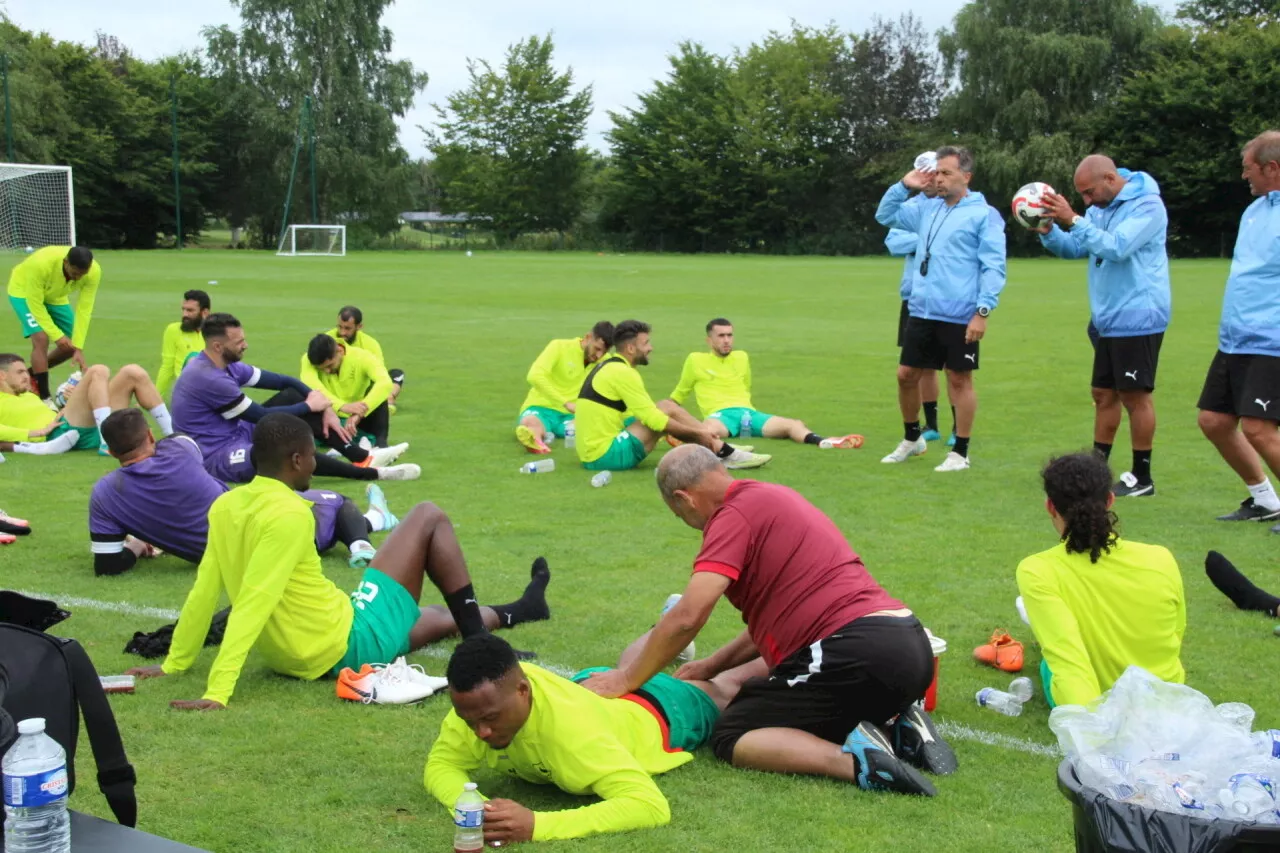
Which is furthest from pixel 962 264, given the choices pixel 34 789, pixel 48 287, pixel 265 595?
pixel 48 287

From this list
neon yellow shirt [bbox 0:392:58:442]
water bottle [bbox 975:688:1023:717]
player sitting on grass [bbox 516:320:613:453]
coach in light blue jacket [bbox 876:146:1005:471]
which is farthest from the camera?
player sitting on grass [bbox 516:320:613:453]

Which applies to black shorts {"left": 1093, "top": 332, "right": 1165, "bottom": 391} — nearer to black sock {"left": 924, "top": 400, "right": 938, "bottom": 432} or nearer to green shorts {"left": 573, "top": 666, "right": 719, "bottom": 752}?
black sock {"left": 924, "top": 400, "right": 938, "bottom": 432}

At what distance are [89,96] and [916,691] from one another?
237 ft

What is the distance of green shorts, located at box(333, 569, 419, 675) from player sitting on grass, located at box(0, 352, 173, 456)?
677cm

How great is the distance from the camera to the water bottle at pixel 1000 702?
558 centimetres

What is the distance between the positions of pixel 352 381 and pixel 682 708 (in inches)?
346

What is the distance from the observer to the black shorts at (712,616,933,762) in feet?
15.7

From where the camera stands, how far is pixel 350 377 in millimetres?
13086

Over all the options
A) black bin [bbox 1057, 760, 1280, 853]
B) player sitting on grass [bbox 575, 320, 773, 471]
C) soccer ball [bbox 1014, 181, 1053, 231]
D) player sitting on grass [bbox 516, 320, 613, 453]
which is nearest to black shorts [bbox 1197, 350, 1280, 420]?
soccer ball [bbox 1014, 181, 1053, 231]

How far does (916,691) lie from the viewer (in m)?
4.83

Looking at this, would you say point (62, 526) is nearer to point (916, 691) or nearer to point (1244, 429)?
point (916, 691)

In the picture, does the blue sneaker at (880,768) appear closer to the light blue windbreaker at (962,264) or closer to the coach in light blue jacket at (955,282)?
the coach in light blue jacket at (955,282)

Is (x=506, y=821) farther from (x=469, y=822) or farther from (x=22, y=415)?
(x=22, y=415)

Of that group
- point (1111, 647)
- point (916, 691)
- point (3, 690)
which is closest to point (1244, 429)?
point (1111, 647)
